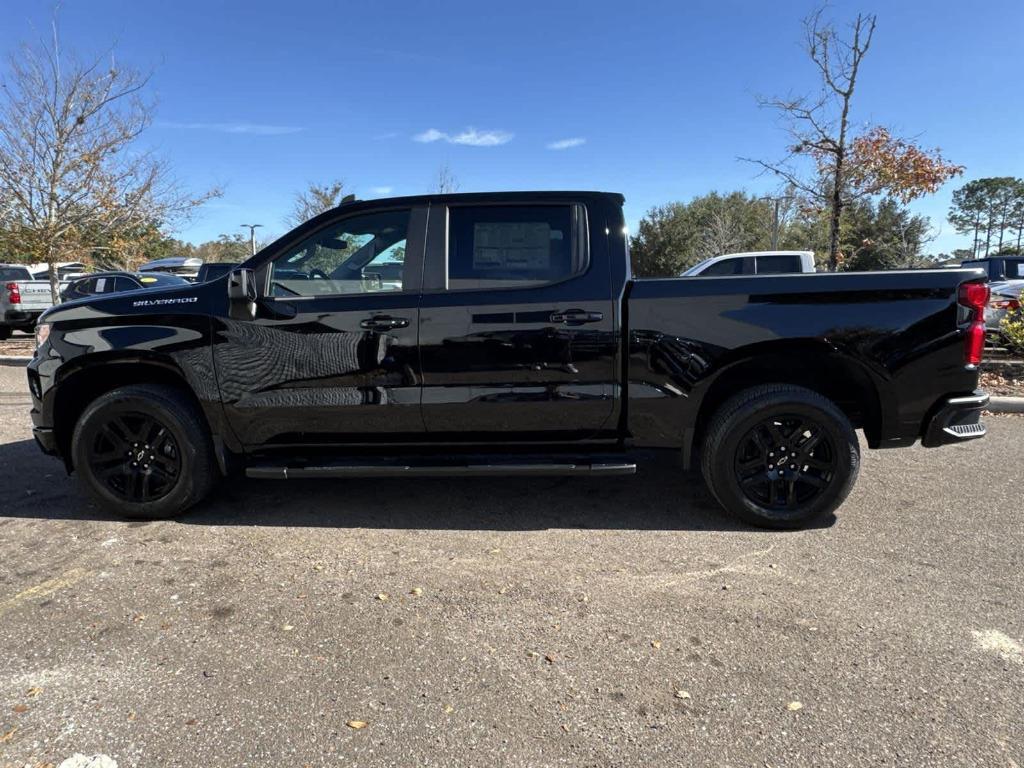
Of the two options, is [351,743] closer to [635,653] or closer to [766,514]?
[635,653]

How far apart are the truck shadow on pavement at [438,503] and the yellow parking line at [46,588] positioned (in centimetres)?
73

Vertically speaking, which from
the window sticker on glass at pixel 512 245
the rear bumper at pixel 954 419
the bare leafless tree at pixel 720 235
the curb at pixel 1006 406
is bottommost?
the curb at pixel 1006 406

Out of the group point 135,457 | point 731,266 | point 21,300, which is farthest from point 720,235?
point 135,457

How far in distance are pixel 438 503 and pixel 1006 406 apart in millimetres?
6314

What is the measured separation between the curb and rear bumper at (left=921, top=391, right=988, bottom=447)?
3.91 meters

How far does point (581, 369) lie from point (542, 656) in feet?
5.33

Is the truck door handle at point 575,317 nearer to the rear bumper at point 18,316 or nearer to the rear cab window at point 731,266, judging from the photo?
the rear cab window at point 731,266

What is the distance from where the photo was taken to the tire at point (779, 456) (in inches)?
141

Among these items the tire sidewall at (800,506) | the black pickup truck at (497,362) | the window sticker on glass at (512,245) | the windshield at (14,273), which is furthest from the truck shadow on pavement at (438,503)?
the windshield at (14,273)

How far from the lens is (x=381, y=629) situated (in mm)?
2668

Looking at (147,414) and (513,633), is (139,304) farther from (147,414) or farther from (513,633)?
(513,633)

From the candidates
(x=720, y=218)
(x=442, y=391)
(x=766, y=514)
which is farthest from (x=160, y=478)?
(x=720, y=218)

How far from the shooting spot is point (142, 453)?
3846 mm

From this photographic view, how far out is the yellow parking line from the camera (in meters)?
2.92
